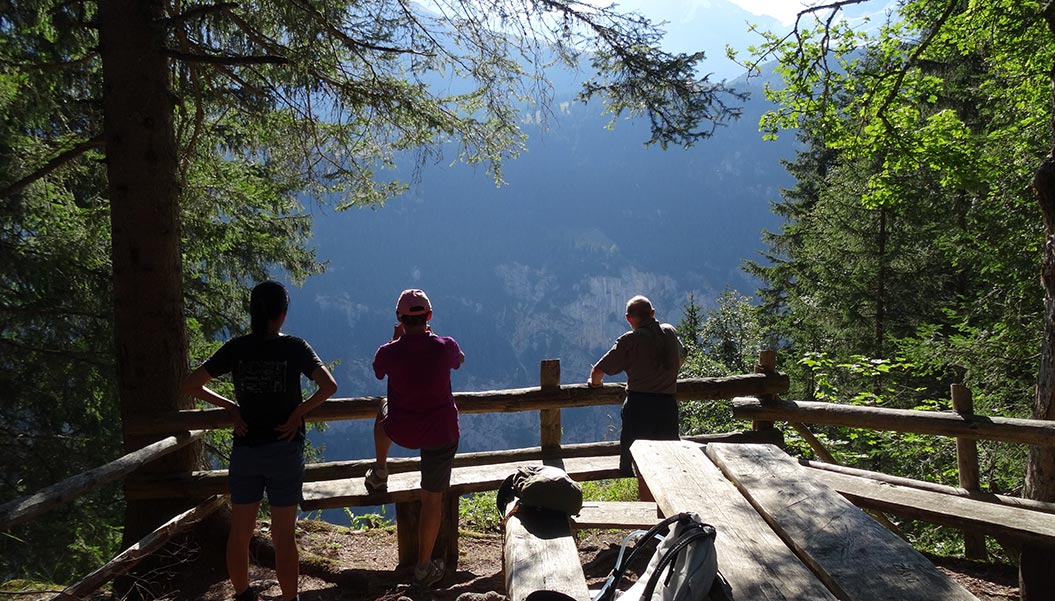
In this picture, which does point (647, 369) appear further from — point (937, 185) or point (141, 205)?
point (937, 185)

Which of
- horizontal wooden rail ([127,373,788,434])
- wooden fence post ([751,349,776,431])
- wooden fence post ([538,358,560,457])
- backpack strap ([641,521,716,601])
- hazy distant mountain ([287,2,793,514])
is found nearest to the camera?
backpack strap ([641,521,716,601])

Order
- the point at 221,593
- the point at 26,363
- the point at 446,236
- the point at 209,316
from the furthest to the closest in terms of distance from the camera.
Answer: the point at 446,236 < the point at 209,316 < the point at 26,363 < the point at 221,593

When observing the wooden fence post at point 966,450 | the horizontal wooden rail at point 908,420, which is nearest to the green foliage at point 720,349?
the horizontal wooden rail at point 908,420

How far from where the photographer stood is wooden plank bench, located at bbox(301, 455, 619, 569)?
495 centimetres

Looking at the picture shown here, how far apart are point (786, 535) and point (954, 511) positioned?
2.51 metres

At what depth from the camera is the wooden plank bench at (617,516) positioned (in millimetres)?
4215

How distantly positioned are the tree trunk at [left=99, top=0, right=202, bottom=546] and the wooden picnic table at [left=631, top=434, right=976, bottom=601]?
12.0ft

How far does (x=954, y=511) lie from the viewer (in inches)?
171

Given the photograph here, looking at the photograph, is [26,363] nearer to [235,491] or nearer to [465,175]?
[235,491]

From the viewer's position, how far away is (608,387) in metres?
6.04

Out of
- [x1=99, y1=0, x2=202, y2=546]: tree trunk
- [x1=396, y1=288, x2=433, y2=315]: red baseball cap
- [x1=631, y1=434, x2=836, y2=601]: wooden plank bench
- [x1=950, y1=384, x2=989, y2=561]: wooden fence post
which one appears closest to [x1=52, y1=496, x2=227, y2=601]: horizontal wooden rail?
[x1=99, y1=0, x2=202, y2=546]: tree trunk

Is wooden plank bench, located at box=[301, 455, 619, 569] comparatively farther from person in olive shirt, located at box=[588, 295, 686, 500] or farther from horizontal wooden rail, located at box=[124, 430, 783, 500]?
person in olive shirt, located at box=[588, 295, 686, 500]

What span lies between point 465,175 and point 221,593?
190 meters

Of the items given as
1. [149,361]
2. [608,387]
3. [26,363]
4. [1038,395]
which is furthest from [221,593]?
[1038,395]
